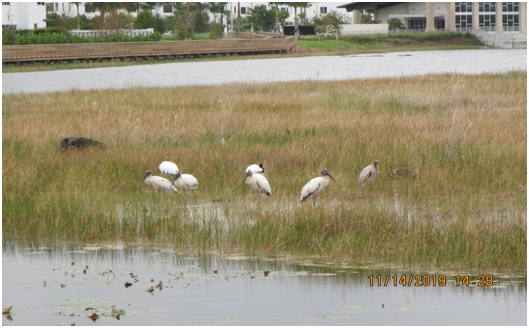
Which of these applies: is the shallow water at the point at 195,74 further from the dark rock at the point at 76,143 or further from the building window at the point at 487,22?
the building window at the point at 487,22

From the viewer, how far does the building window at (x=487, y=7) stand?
92750 millimetres

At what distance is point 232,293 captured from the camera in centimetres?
702

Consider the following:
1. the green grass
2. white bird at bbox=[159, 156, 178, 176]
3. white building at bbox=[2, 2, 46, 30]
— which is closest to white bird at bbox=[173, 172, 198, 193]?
white bird at bbox=[159, 156, 178, 176]

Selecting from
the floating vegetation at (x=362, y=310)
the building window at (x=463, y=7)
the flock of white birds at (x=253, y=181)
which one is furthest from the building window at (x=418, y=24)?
the floating vegetation at (x=362, y=310)

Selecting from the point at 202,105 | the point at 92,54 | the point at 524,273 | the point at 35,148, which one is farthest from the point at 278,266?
the point at 92,54

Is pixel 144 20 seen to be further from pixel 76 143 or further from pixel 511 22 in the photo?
pixel 76 143

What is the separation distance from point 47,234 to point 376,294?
3.85 metres

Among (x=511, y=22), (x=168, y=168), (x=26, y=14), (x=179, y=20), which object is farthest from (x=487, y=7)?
(x=168, y=168)

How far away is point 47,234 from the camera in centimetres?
884

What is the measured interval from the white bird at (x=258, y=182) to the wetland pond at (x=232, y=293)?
89.8 inches

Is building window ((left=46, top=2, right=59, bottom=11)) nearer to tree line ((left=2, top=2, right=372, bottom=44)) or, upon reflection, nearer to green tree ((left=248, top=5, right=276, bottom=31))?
tree line ((left=2, top=2, right=372, bottom=44))

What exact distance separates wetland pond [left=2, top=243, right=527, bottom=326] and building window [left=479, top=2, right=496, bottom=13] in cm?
9028

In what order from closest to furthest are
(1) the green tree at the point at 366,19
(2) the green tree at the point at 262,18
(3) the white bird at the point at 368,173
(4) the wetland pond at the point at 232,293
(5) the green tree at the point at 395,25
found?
(4) the wetland pond at the point at 232,293
(3) the white bird at the point at 368,173
(5) the green tree at the point at 395,25
(2) the green tree at the point at 262,18
(1) the green tree at the point at 366,19

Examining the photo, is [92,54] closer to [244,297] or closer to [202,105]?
[202,105]
